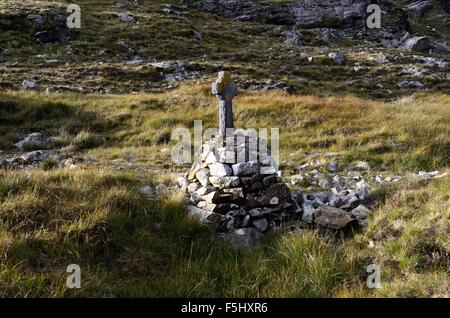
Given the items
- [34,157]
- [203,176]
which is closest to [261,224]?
[203,176]

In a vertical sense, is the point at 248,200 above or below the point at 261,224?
above

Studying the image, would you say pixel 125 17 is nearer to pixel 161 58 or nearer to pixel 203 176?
pixel 161 58

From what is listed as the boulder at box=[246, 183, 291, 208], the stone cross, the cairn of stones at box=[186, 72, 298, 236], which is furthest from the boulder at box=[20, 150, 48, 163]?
the boulder at box=[246, 183, 291, 208]

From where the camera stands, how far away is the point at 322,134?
1305 cm

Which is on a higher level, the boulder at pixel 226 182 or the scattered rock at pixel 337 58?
the scattered rock at pixel 337 58

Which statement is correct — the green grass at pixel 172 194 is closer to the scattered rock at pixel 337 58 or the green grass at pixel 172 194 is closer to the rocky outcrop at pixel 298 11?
the scattered rock at pixel 337 58

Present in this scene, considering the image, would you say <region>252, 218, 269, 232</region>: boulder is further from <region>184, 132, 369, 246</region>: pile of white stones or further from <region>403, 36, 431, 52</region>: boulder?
<region>403, 36, 431, 52</region>: boulder

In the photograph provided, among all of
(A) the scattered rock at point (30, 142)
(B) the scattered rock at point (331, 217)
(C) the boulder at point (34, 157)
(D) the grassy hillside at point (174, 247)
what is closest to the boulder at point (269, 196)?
(B) the scattered rock at point (331, 217)

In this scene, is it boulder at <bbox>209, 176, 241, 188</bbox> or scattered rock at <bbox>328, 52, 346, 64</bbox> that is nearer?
boulder at <bbox>209, 176, 241, 188</bbox>

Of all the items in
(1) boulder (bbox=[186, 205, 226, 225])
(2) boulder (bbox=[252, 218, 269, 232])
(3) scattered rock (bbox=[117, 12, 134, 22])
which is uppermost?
(3) scattered rock (bbox=[117, 12, 134, 22])

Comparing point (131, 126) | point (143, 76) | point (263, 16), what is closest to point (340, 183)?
point (131, 126)

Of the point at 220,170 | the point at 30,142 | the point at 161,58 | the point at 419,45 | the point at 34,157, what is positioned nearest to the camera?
the point at 220,170
